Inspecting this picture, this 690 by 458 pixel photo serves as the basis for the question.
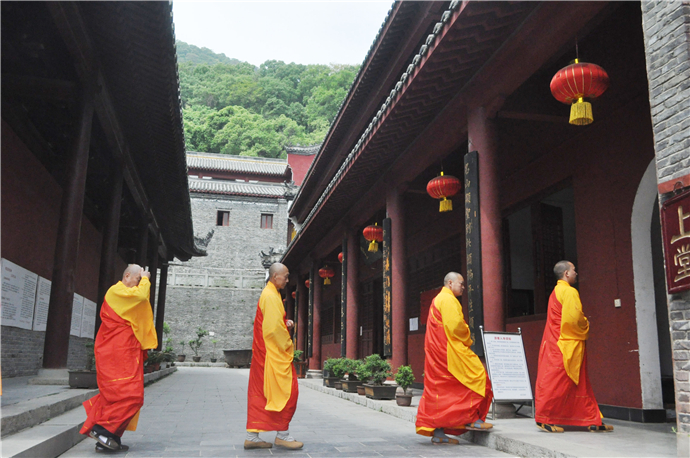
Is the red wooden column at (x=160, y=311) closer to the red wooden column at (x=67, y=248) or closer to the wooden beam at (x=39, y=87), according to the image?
the red wooden column at (x=67, y=248)

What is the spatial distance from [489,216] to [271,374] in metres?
3.32

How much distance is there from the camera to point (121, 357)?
185 inches

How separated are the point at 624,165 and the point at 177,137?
294 inches

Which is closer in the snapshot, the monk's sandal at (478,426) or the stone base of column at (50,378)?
the monk's sandal at (478,426)

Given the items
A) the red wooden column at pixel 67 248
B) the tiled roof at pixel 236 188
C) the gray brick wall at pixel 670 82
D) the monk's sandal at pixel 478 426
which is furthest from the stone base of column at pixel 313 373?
the tiled roof at pixel 236 188

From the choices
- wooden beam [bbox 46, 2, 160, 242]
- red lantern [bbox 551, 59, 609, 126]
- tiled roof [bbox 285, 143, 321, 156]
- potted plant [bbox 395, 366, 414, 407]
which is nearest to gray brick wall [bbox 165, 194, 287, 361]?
tiled roof [bbox 285, 143, 321, 156]

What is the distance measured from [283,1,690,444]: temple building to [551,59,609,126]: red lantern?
2 centimetres

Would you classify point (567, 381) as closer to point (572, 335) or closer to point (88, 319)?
point (572, 335)

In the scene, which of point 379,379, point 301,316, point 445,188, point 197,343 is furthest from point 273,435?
point 197,343

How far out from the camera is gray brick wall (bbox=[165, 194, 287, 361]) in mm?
33750

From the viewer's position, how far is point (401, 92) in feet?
23.5

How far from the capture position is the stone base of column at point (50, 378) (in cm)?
713

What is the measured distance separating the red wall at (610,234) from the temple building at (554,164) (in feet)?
0.06

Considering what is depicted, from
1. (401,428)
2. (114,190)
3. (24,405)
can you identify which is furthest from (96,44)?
(401,428)
